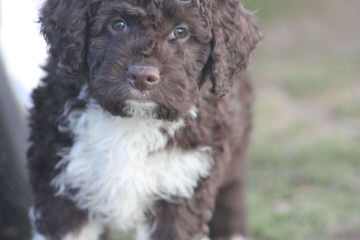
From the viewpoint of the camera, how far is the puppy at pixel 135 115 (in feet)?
14.8

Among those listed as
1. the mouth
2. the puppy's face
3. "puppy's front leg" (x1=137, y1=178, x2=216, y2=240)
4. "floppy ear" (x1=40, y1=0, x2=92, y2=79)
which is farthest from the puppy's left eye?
"puppy's front leg" (x1=137, y1=178, x2=216, y2=240)

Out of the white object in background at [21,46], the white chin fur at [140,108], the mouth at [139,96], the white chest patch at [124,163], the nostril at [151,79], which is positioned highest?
the nostril at [151,79]

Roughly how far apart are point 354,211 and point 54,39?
153 inches

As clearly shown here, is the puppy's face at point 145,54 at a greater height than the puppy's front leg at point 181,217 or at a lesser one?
greater

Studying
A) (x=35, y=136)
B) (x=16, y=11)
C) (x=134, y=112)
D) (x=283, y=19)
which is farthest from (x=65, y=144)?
(x=283, y=19)

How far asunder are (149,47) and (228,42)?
0.61 m

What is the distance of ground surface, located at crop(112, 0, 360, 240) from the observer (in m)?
7.27

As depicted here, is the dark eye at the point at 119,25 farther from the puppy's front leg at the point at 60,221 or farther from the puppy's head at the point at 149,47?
the puppy's front leg at the point at 60,221

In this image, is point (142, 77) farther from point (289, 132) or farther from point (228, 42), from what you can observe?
point (289, 132)

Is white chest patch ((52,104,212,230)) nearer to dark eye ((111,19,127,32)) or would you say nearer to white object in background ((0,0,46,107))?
dark eye ((111,19,127,32))

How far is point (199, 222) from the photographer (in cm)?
518

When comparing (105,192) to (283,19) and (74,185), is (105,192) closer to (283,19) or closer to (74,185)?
(74,185)

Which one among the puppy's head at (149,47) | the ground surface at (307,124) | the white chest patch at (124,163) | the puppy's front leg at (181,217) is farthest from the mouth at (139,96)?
the ground surface at (307,124)

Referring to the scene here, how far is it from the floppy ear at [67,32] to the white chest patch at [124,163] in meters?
0.42
